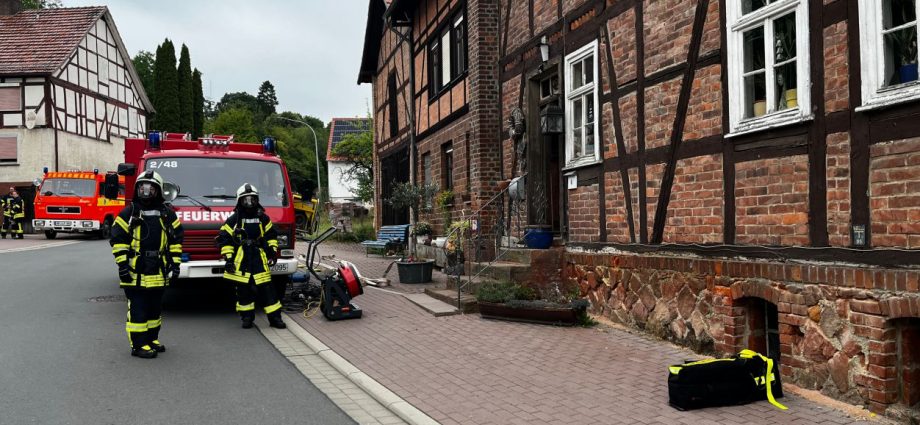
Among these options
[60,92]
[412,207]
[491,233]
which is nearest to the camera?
[491,233]

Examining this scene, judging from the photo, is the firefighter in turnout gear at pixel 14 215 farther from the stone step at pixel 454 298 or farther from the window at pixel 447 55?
the stone step at pixel 454 298

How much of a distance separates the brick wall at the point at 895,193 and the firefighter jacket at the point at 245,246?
21.7ft

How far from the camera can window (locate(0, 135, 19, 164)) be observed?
32594 millimetres

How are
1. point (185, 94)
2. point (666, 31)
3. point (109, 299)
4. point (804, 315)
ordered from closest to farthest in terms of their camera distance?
1. point (804, 315)
2. point (666, 31)
3. point (109, 299)
4. point (185, 94)

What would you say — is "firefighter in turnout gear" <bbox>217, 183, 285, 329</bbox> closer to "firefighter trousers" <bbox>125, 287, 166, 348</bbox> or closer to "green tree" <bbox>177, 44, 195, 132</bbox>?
"firefighter trousers" <bbox>125, 287, 166, 348</bbox>

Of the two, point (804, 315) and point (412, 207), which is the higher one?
point (412, 207)

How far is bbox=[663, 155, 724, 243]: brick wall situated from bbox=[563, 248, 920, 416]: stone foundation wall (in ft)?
0.88

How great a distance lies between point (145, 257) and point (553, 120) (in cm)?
574

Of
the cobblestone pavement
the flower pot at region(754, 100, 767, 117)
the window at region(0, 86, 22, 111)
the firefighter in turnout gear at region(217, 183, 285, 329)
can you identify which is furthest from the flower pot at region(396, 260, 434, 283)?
the window at region(0, 86, 22, 111)

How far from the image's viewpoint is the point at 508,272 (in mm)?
9711

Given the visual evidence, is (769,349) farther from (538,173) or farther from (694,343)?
(538,173)

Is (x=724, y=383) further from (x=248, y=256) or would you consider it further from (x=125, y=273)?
(x=248, y=256)

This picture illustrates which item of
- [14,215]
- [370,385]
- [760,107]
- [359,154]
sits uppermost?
[359,154]

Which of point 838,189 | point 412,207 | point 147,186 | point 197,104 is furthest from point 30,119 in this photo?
point 838,189
